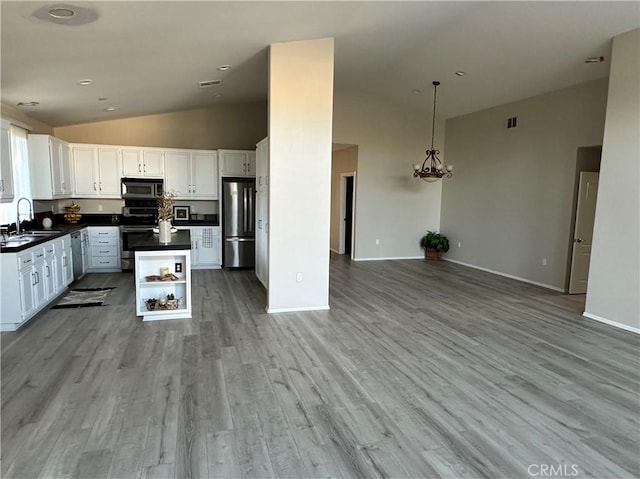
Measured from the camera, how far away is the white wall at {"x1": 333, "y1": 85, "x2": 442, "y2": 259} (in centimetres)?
869

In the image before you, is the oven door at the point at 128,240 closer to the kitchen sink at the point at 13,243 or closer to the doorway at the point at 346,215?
the kitchen sink at the point at 13,243

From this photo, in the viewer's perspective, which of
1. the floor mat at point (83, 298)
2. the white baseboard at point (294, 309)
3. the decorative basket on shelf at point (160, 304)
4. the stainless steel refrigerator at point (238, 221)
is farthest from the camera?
the stainless steel refrigerator at point (238, 221)

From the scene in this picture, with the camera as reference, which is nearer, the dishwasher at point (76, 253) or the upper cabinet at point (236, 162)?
the dishwasher at point (76, 253)

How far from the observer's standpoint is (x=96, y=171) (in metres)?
7.20

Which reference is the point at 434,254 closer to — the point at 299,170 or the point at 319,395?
the point at 299,170

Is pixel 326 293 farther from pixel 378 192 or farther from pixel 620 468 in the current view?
pixel 378 192

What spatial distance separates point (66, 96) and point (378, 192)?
6.05 meters

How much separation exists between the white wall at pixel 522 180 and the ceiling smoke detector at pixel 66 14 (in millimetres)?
6458

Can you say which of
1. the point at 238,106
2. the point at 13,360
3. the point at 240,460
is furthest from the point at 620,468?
the point at 238,106

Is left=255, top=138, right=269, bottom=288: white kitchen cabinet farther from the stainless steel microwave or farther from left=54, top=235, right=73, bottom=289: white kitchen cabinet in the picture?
left=54, top=235, right=73, bottom=289: white kitchen cabinet

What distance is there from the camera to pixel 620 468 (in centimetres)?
225

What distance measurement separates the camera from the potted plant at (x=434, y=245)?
29.8ft

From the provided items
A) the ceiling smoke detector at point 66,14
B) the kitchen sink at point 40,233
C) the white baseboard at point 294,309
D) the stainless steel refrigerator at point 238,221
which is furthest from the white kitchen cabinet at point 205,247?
the ceiling smoke detector at point 66,14

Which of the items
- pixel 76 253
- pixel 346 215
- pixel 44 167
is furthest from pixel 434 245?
pixel 44 167
